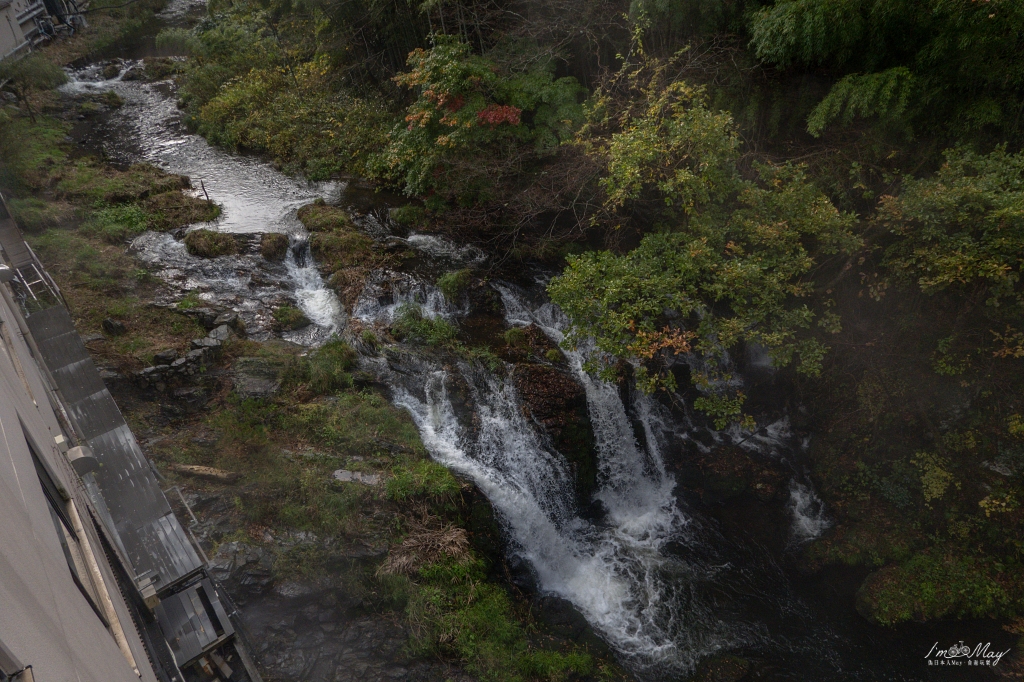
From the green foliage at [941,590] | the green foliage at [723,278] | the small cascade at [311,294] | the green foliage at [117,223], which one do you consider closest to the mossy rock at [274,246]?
the small cascade at [311,294]

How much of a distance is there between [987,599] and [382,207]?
1514 centimetres

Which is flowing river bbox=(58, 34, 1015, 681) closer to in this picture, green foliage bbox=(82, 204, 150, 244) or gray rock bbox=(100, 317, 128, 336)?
gray rock bbox=(100, 317, 128, 336)

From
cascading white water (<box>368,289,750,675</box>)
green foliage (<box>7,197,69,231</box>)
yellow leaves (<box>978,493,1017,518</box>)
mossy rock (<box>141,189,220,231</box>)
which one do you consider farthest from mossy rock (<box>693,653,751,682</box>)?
green foliage (<box>7,197,69,231</box>)

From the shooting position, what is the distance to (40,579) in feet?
9.51

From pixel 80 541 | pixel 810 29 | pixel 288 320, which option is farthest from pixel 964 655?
pixel 288 320

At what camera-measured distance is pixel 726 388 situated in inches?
428

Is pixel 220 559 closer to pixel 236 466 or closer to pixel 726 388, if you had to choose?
pixel 236 466

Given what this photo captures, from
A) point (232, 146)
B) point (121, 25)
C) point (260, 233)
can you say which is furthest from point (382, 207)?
point (121, 25)

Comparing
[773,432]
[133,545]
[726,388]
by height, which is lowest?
[773,432]

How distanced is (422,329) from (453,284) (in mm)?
1422

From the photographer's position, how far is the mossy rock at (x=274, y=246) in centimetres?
1316

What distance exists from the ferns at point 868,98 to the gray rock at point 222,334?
37.6 feet

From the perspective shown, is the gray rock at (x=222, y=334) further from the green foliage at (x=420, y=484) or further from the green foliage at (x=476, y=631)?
the green foliage at (x=476, y=631)

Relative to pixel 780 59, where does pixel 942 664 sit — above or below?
below
